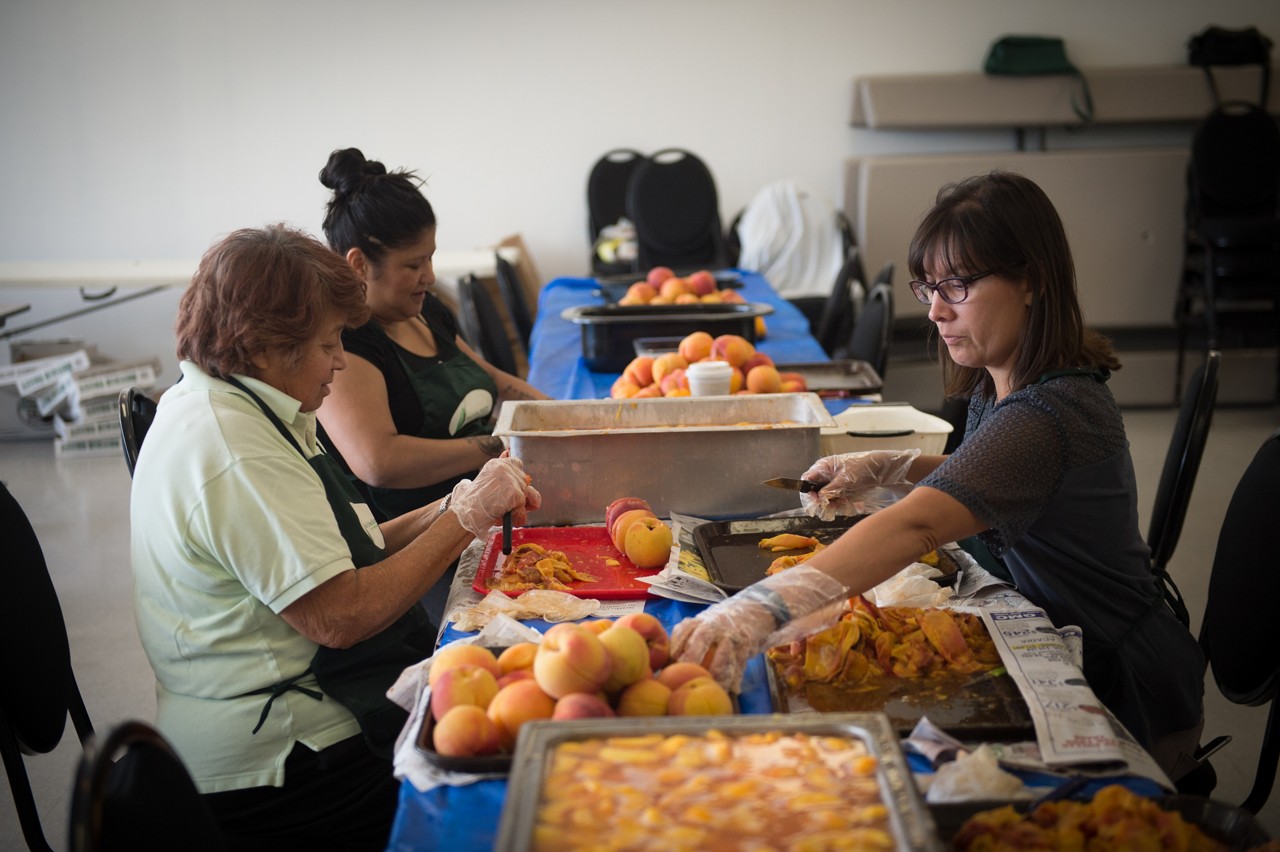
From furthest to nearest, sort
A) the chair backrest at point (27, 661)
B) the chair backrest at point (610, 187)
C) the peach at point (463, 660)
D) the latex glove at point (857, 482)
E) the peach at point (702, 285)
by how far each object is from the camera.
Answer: the chair backrest at point (610, 187)
the peach at point (702, 285)
the latex glove at point (857, 482)
the chair backrest at point (27, 661)
the peach at point (463, 660)

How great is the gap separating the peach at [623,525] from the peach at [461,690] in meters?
0.63

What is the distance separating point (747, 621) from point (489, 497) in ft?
1.97

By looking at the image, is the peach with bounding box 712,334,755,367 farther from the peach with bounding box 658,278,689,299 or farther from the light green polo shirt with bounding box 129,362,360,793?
the light green polo shirt with bounding box 129,362,360,793

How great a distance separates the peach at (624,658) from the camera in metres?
1.21

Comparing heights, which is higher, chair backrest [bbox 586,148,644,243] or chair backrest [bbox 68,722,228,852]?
chair backrest [bbox 586,148,644,243]

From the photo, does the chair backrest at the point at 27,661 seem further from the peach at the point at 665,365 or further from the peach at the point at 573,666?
the peach at the point at 665,365

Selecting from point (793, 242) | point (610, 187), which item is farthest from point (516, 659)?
point (610, 187)

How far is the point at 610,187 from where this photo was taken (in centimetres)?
675

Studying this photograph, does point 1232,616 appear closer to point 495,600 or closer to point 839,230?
point 495,600

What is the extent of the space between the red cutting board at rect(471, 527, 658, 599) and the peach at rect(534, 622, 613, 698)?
50 centimetres

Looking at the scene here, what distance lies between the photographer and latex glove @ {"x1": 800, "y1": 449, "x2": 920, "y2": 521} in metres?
1.96

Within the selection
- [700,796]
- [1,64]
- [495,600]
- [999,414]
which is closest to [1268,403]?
[999,414]

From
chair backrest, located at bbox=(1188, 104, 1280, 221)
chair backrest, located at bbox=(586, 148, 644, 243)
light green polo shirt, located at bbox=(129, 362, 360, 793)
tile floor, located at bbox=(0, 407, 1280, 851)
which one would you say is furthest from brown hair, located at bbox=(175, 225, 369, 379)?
chair backrest, located at bbox=(1188, 104, 1280, 221)

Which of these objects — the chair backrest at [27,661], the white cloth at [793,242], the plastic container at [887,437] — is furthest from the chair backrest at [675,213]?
the chair backrest at [27,661]
